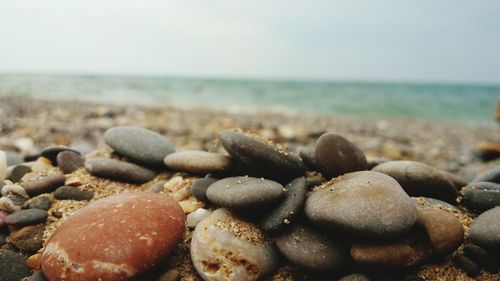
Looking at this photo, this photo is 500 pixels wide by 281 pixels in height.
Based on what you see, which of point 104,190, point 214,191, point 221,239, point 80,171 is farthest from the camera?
point 80,171

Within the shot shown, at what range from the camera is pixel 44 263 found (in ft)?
6.14


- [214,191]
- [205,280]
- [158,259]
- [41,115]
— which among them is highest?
[214,191]

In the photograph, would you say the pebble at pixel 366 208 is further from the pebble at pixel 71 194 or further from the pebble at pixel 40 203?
the pebble at pixel 40 203

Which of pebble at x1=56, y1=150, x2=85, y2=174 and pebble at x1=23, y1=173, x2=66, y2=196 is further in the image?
pebble at x1=56, y1=150, x2=85, y2=174

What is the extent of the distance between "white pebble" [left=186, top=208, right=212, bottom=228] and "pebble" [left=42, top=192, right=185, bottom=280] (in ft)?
0.57

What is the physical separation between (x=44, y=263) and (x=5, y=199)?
806 mm

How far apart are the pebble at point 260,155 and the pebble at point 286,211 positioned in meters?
0.21

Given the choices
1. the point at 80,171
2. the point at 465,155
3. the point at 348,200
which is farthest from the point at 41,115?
the point at 465,155

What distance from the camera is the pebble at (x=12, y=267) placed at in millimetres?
1968

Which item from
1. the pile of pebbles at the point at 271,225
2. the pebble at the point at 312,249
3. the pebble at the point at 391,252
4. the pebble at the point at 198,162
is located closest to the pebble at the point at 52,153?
the pile of pebbles at the point at 271,225

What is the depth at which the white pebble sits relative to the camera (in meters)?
2.32

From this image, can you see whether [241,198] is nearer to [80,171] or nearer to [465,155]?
[80,171]

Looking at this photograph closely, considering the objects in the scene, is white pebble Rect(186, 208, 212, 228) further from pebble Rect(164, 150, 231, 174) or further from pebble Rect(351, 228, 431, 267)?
pebble Rect(351, 228, 431, 267)

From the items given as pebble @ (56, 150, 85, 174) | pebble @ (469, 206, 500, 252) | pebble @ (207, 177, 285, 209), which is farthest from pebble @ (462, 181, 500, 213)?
pebble @ (56, 150, 85, 174)
